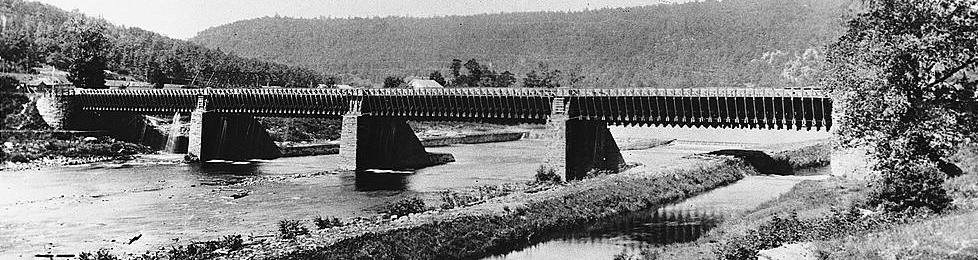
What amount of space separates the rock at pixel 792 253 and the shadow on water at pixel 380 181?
39.2 metres

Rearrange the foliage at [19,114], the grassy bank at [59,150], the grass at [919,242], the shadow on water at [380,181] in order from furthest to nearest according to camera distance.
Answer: the foliage at [19,114] < the grassy bank at [59,150] < the shadow on water at [380,181] < the grass at [919,242]

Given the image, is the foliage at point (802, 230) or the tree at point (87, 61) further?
the tree at point (87, 61)

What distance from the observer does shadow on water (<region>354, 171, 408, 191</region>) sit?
6203 cm

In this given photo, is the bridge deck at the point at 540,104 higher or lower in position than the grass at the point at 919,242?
higher

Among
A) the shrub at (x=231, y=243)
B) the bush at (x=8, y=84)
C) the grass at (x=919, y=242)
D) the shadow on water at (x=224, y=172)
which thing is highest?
the bush at (x=8, y=84)

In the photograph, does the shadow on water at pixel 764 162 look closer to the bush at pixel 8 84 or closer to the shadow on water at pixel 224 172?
the shadow on water at pixel 224 172

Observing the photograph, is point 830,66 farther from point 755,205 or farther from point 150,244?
point 150,244

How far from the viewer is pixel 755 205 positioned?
163 feet

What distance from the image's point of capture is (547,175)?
61.3m

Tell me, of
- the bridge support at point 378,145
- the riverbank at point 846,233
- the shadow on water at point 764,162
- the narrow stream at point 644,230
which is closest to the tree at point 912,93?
the riverbank at point 846,233

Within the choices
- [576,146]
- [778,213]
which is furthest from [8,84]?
[778,213]

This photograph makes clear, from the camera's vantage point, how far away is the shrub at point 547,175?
60450 mm

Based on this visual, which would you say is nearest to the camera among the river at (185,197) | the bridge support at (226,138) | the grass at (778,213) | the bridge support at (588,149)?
the grass at (778,213)

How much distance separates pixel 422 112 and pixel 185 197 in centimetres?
2619
